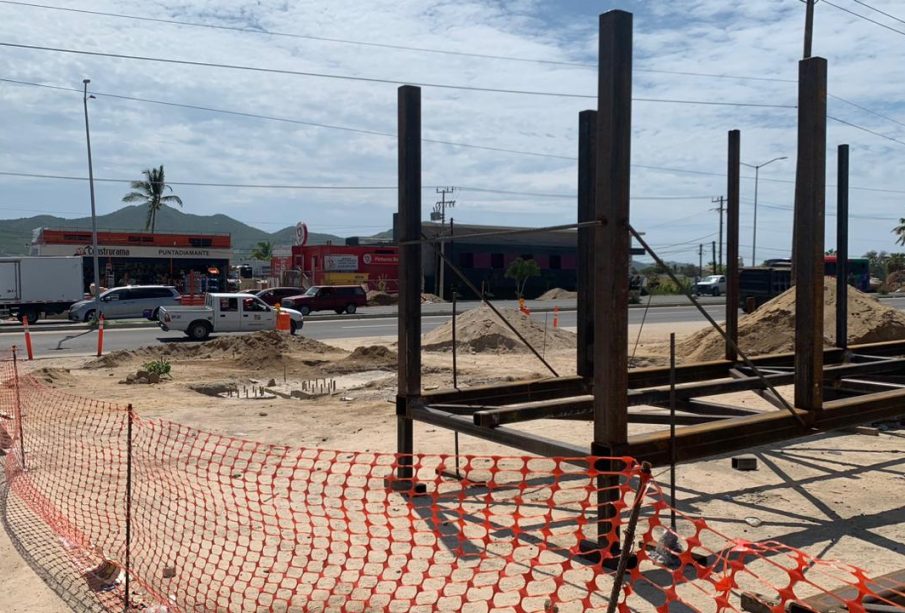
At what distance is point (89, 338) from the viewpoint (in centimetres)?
2912

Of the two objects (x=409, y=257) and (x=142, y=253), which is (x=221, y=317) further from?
(x=142, y=253)

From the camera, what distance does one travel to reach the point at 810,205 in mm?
6500

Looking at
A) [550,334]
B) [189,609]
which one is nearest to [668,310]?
[550,334]

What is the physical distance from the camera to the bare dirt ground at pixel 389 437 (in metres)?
6.34

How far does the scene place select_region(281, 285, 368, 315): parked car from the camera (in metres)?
43.4

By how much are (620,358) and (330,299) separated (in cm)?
3943

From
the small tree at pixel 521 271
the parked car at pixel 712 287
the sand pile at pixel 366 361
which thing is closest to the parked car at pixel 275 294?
the sand pile at pixel 366 361

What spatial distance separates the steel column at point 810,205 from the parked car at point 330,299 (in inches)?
1490

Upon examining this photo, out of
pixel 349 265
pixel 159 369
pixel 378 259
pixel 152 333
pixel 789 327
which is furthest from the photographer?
pixel 378 259

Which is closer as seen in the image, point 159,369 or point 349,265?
point 159,369

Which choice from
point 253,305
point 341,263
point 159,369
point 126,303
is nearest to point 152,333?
A: point 253,305

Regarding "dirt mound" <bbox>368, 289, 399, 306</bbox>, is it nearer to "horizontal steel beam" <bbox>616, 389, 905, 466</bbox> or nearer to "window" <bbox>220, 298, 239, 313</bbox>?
"window" <bbox>220, 298, 239, 313</bbox>

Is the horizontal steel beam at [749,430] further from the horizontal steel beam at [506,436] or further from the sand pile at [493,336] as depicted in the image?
the sand pile at [493,336]

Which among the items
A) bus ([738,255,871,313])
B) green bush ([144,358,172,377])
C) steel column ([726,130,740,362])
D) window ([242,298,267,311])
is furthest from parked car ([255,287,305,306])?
steel column ([726,130,740,362])
